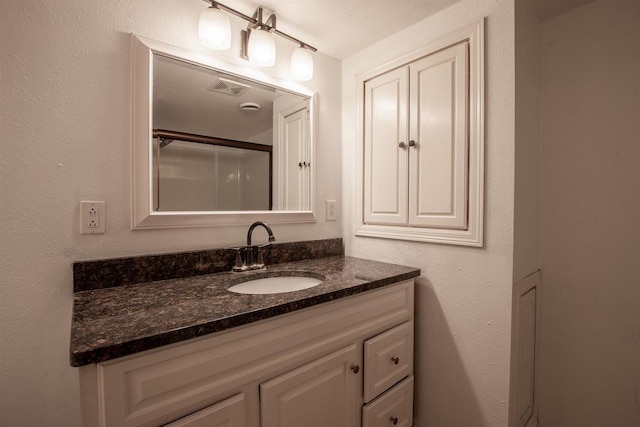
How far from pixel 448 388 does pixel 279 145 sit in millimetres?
1359

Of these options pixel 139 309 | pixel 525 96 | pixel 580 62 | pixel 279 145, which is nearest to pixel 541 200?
pixel 525 96

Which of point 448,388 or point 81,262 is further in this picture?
point 448,388

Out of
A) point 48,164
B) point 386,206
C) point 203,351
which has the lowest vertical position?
point 203,351

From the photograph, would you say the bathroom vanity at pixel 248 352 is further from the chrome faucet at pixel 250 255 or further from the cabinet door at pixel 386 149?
the cabinet door at pixel 386 149

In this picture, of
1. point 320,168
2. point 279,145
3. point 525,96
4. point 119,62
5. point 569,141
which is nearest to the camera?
point 119,62

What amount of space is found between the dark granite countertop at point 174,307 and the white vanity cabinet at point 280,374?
0.12 ft

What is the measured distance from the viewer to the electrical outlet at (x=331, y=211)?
167 centimetres

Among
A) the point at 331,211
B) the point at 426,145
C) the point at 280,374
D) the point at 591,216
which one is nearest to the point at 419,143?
the point at 426,145

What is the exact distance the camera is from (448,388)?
129 centimetres

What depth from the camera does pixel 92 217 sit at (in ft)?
3.24

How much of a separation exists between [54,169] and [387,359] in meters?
1.35

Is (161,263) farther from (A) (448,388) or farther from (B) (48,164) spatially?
(A) (448,388)

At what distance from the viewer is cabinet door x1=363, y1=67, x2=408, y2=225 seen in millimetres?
1417

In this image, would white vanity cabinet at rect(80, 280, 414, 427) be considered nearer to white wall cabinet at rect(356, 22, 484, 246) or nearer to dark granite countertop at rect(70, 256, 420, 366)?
dark granite countertop at rect(70, 256, 420, 366)
